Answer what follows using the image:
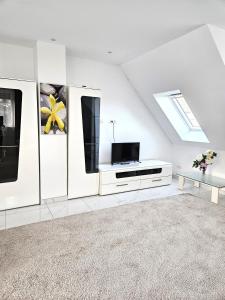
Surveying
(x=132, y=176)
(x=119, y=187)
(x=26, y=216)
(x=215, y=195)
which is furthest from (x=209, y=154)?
(x=26, y=216)

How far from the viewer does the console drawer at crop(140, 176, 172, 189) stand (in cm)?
447

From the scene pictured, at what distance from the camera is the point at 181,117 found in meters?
5.02

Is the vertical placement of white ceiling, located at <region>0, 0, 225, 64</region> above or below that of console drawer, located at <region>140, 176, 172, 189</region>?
above

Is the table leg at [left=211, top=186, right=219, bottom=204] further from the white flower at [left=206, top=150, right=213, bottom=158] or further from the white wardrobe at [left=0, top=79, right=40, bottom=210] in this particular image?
the white wardrobe at [left=0, top=79, right=40, bottom=210]

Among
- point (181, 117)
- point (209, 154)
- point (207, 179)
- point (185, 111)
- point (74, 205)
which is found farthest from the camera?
point (181, 117)

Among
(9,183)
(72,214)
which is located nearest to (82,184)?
(72,214)

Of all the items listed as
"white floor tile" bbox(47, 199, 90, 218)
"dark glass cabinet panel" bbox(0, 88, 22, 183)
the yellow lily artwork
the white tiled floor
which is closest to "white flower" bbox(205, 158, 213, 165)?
the white tiled floor

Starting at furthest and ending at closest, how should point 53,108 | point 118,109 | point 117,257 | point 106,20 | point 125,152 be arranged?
point 118,109 < point 125,152 < point 53,108 < point 106,20 < point 117,257

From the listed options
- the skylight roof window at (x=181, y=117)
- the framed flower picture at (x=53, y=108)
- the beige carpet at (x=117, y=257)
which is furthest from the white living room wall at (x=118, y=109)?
the beige carpet at (x=117, y=257)

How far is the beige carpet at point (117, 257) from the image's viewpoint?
1.77m

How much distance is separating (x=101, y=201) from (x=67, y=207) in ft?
2.03

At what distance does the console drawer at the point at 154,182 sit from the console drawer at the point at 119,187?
145 millimetres

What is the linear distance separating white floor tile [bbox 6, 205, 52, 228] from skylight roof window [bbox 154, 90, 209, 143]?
3.26 metres

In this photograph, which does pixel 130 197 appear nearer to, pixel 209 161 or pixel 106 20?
pixel 209 161
